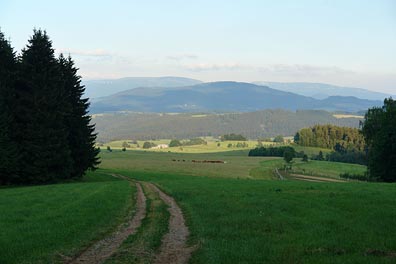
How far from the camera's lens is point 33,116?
43.8 m

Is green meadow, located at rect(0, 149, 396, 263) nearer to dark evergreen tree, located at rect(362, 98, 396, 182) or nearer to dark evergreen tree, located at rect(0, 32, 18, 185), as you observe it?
dark evergreen tree, located at rect(0, 32, 18, 185)

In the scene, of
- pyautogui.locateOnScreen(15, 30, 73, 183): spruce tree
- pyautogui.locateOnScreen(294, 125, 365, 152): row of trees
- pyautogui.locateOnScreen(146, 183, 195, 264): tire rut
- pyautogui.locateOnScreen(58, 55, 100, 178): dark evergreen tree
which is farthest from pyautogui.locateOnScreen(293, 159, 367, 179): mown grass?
pyautogui.locateOnScreen(146, 183, 195, 264): tire rut

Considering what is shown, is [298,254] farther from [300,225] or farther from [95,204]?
[95,204]

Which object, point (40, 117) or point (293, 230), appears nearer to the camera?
point (293, 230)

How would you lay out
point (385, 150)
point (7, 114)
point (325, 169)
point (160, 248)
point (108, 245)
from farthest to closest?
1. point (325, 169)
2. point (385, 150)
3. point (7, 114)
4. point (108, 245)
5. point (160, 248)

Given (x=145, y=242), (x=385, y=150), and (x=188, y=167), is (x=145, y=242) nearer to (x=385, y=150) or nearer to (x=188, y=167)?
(x=385, y=150)

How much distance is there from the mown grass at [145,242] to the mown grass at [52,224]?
1.29 meters

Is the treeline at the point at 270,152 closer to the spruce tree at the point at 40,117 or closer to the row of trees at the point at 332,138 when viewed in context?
the row of trees at the point at 332,138

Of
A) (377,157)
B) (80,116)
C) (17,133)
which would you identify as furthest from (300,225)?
(377,157)

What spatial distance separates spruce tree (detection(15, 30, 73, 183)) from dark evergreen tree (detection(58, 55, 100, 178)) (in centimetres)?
418

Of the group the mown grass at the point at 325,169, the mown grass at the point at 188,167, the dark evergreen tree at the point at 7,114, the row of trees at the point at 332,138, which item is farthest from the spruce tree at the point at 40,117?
the row of trees at the point at 332,138

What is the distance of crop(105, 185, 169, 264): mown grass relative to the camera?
37.9ft

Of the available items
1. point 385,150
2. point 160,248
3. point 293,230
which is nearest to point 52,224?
point 160,248

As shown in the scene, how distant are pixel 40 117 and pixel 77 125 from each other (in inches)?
348
